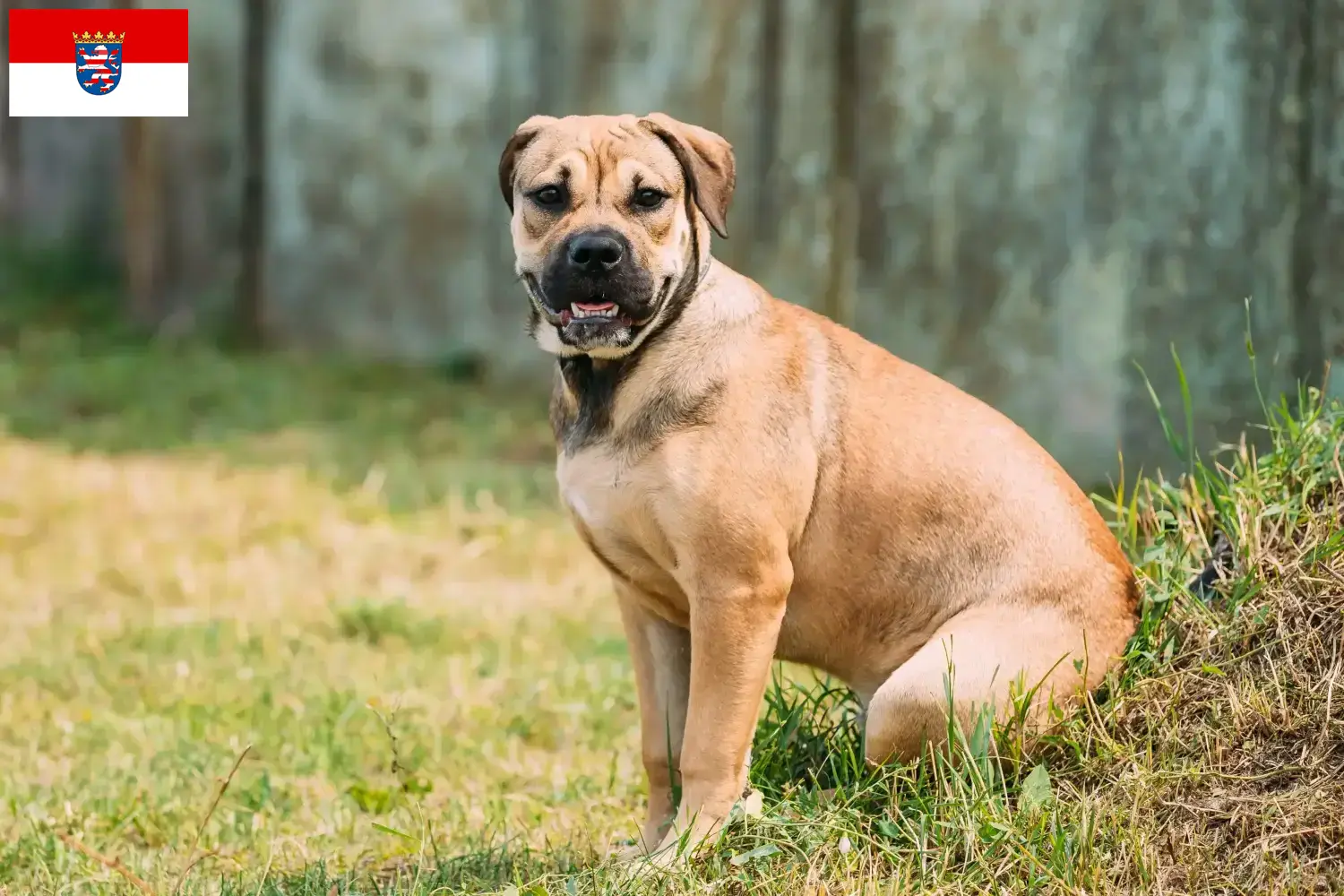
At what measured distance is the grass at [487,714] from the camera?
11.3ft

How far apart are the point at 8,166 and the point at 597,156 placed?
31.2 feet

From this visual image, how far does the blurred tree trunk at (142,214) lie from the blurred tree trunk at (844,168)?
514 cm

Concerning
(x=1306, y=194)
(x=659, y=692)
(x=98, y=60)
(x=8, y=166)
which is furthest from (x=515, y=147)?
(x=8, y=166)

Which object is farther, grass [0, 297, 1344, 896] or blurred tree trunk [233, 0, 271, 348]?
blurred tree trunk [233, 0, 271, 348]

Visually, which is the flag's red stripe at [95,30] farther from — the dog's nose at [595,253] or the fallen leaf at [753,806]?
the fallen leaf at [753,806]

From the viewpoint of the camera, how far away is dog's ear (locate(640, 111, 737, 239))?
377cm

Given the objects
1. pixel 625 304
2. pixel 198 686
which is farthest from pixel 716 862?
pixel 198 686

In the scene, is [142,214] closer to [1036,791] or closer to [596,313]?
[596,313]

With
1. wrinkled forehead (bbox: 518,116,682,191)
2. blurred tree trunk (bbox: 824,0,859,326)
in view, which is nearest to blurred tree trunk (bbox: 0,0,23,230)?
blurred tree trunk (bbox: 824,0,859,326)

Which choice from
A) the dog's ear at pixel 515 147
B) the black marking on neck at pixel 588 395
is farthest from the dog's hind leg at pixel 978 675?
the dog's ear at pixel 515 147

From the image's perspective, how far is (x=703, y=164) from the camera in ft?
12.5

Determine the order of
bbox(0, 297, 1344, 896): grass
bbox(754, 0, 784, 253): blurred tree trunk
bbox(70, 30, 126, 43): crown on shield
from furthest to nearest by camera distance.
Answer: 1. bbox(70, 30, 126, 43): crown on shield
2. bbox(754, 0, 784, 253): blurred tree trunk
3. bbox(0, 297, 1344, 896): grass

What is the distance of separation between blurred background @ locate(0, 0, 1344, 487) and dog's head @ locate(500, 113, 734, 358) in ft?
4.91

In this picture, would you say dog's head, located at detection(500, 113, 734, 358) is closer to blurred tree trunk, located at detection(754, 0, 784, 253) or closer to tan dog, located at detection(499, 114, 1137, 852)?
tan dog, located at detection(499, 114, 1137, 852)
